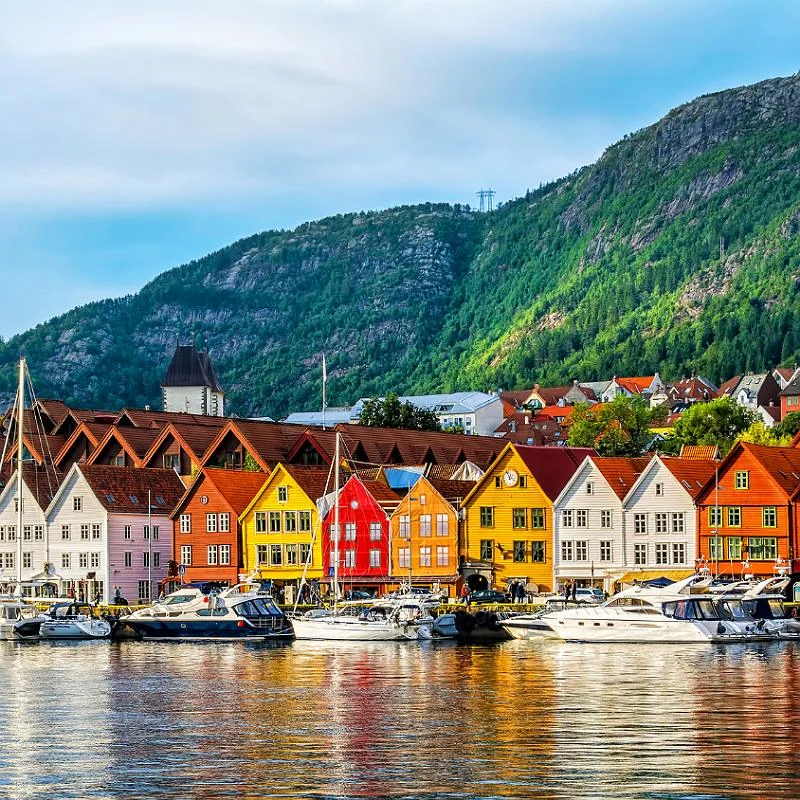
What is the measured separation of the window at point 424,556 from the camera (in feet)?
445

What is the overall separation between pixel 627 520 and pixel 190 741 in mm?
80493

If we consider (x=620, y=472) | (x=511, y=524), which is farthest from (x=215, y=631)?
(x=620, y=472)

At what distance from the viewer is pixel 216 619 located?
354 feet

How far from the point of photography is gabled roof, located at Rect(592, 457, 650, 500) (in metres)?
132

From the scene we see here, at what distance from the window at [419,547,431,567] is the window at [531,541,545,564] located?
8298mm

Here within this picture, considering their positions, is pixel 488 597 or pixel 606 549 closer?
pixel 488 597

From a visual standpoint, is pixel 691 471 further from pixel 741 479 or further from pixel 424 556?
pixel 424 556

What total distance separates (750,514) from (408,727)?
239ft

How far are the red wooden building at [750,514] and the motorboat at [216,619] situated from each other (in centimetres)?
3443

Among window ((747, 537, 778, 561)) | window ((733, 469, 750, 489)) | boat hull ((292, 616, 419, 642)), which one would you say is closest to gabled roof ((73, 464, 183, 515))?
boat hull ((292, 616, 419, 642))

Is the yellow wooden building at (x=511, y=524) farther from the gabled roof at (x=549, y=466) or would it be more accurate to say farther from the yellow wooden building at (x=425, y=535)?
the yellow wooden building at (x=425, y=535)

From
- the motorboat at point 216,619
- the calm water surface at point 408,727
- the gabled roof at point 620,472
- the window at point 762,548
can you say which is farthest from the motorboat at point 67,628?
Result: the window at point 762,548

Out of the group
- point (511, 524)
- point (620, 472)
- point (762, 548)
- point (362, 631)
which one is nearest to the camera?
point (362, 631)

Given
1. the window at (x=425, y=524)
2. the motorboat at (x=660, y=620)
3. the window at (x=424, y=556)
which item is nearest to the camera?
the motorboat at (x=660, y=620)
